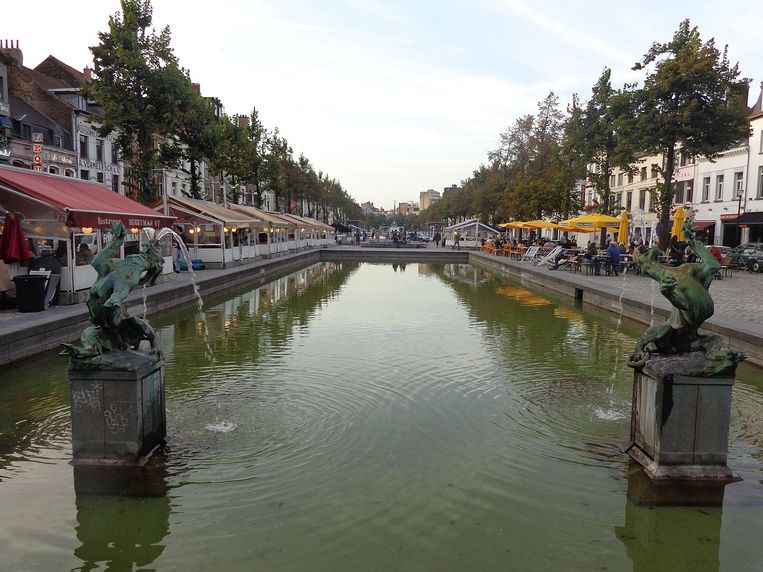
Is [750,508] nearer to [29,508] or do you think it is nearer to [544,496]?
[544,496]

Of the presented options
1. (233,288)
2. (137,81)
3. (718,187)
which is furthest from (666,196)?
(137,81)

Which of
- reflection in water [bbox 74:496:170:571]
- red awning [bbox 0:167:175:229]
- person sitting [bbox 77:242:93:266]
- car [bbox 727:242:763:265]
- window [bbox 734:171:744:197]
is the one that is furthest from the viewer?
window [bbox 734:171:744:197]

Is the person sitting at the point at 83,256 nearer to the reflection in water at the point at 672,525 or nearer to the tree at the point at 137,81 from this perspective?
the tree at the point at 137,81

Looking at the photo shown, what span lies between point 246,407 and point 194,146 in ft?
63.8

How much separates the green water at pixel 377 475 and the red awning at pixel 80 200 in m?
4.61

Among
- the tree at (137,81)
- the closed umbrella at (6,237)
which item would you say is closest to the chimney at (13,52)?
the tree at (137,81)

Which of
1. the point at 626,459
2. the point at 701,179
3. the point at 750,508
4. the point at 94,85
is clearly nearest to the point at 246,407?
the point at 626,459

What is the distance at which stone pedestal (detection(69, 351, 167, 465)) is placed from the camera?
4.99 metres

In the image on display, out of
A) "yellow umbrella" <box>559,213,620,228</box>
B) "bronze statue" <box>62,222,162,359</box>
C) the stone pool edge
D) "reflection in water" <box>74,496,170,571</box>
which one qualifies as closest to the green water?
"reflection in water" <box>74,496,170,571</box>

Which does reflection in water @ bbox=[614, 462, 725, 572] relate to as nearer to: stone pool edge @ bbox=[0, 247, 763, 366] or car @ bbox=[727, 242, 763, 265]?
stone pool edge @ bbox=[0, 247, 763, 366]

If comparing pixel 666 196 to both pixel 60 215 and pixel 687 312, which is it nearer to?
pixel 687 312

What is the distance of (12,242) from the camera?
12.1 metres

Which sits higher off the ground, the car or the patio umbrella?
the patio umbrella

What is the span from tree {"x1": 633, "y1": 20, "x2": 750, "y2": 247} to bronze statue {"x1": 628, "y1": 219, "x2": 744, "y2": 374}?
21470 millimetres
